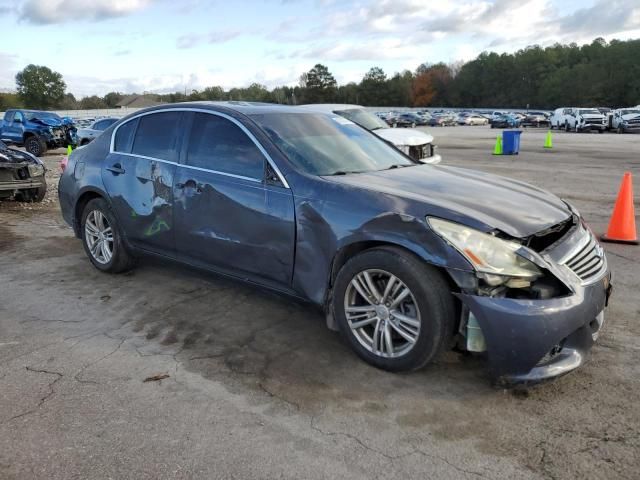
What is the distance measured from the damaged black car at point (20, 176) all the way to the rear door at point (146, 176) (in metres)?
5.41

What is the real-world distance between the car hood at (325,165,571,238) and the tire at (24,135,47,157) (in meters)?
21.2

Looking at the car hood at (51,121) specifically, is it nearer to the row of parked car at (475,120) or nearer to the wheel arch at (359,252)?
the wheel arch at (359,252)

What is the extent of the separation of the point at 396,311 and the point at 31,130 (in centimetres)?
2274

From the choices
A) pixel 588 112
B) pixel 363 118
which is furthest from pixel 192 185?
pixel 588 112

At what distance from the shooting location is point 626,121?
34.6m

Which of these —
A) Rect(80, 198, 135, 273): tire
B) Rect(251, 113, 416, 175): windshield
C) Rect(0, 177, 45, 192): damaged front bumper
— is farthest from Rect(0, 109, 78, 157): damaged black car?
Rect(251, 113, 416, 175): windshield

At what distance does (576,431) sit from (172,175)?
3412 mm

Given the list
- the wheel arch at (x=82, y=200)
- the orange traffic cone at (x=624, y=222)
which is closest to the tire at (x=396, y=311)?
the wheel arch at (x=82, y=200)

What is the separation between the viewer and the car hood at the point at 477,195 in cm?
329

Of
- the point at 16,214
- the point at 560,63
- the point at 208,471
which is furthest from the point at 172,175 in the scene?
the point at 560,63

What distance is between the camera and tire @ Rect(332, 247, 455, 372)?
312 centimetres

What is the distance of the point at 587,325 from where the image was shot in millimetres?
3168

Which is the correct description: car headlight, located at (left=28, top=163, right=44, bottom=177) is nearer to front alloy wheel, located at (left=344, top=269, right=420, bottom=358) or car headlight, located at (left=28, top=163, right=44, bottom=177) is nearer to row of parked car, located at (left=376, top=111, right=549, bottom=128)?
front alloy wheel, located at (left=344, top=269, right=420, bottom=358)

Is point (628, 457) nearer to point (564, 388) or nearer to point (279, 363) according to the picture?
point (564, 388)
